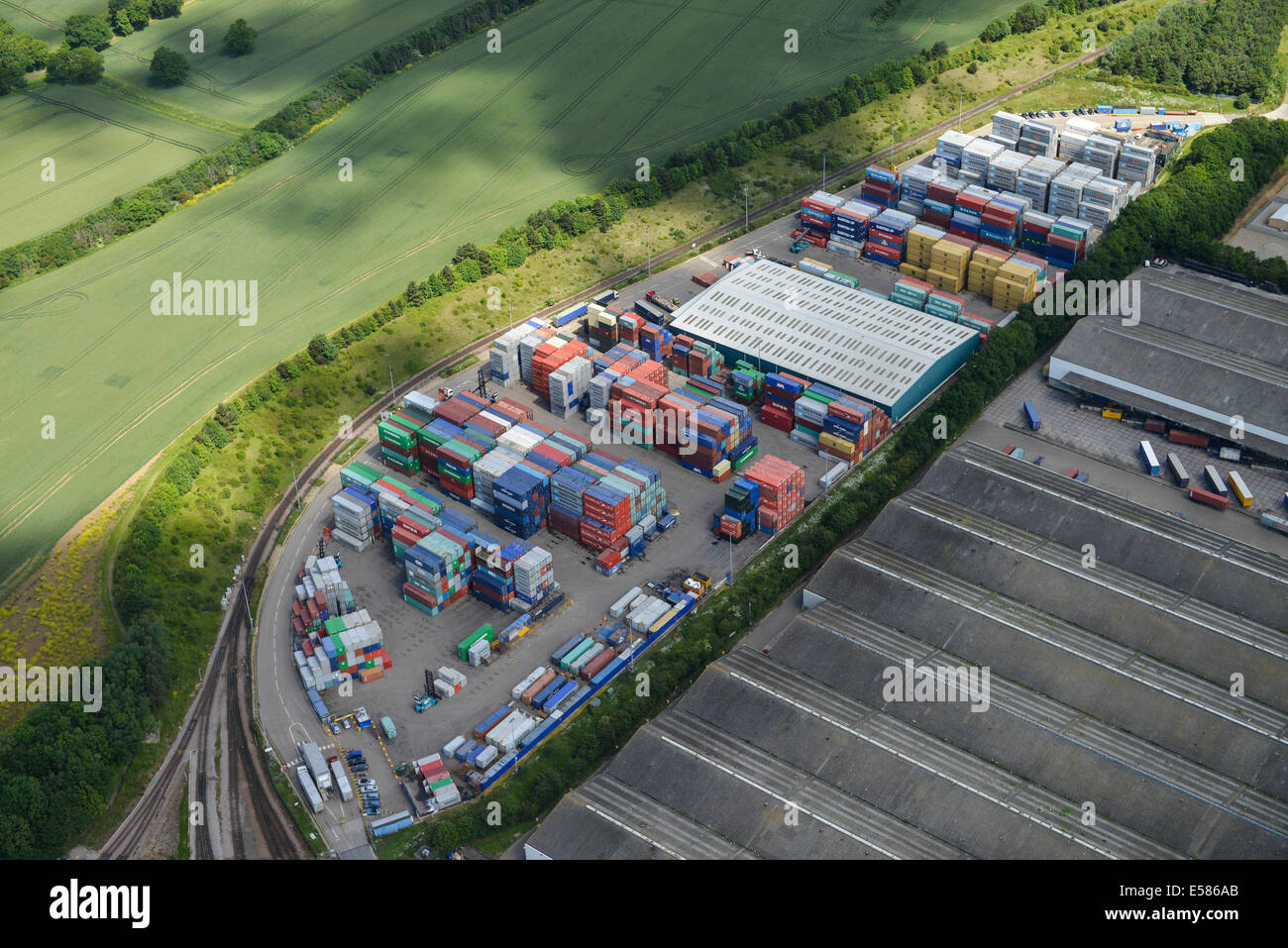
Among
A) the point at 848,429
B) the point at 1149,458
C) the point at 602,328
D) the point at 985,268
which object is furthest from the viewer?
the point at 985,268

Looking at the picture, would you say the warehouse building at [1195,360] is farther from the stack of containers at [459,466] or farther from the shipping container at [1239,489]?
the stack of containers at [459,466]

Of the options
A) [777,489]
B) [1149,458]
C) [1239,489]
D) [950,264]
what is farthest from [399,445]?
[1239,489]

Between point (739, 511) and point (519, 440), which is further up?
point (519, 440)

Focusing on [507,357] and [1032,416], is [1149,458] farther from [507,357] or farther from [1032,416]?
[507,357]

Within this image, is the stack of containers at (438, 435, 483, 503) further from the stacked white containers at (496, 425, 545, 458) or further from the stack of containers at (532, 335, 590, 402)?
the stack of containers at (532, 335, 590, 402)

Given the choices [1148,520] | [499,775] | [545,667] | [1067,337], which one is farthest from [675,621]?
[1067,337]

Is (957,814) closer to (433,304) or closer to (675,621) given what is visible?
(675,621)
